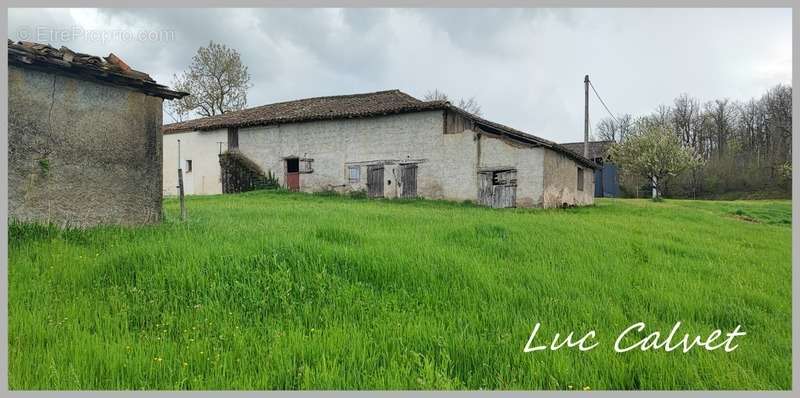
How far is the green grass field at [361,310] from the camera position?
3113 mm

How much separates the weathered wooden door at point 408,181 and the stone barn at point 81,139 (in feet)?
41.0

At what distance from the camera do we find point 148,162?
8.15 metres

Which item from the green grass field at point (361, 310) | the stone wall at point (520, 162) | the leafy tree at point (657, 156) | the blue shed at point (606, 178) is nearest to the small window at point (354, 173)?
the stone wall at point (520, 162)

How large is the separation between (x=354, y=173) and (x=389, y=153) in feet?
6.66

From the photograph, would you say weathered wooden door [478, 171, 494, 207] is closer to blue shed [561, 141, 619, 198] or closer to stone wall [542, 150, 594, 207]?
stone wall [542, 150, 594, 207]

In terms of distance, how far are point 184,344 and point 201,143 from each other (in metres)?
23.7

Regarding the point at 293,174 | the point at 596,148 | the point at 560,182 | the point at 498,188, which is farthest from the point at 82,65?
the point at 596,148

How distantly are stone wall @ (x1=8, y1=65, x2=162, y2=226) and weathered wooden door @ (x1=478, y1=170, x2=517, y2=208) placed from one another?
12765 millimetres

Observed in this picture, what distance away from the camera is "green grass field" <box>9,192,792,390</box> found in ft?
10.2

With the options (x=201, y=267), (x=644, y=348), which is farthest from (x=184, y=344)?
(x=644, y=348)

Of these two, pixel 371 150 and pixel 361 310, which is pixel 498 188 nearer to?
pixel 371 150

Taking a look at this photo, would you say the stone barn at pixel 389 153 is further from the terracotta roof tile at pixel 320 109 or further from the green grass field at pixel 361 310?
the green grass field at pixel 361 310

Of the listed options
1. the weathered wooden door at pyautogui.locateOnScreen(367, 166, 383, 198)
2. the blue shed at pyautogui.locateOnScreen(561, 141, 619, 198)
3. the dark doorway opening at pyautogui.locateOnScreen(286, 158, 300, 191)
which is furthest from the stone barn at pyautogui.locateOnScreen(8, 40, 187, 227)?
the blue shed at pyautogui.locateOnScreen(561, 141, 619, 198)

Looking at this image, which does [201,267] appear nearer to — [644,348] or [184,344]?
[184,344]
